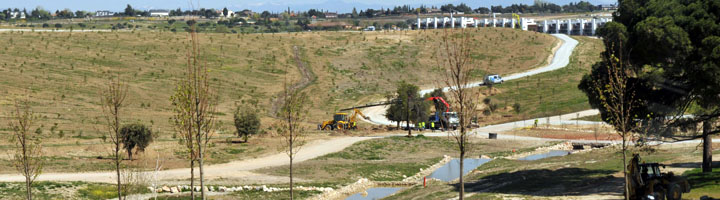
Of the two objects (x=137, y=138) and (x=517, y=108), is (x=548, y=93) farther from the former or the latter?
(x=137, y=138)

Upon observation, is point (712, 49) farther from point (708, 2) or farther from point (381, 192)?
point (381, 192)

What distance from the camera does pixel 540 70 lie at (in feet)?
424

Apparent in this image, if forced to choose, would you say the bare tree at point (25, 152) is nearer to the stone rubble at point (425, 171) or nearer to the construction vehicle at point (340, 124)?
the stone rubble at point (425, 171)

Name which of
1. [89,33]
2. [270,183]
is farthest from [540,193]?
[89,33]

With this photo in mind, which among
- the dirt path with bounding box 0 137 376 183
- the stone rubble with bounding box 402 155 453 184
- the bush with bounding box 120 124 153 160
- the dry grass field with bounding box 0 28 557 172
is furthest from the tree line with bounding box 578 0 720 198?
the dry grass field with bounding box 0 28 557 172

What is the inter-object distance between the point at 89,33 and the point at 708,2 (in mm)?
117894

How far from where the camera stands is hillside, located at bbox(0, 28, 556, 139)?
3423 inches

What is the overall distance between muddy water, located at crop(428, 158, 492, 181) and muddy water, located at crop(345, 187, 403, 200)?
5551 mm

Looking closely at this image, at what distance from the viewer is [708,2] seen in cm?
3497

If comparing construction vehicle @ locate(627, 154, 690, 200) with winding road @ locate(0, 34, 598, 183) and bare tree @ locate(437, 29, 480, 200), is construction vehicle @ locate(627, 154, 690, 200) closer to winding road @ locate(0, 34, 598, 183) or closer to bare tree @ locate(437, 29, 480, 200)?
winding road @ locate(0, 34, 598, 183)

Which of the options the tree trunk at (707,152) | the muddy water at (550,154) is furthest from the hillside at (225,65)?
the tree trunk at (707,152)

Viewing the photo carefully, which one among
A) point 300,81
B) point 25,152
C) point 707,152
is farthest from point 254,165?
point 300,81

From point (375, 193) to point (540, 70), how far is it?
8659 cm

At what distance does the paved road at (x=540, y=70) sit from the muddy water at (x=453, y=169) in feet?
79.7
